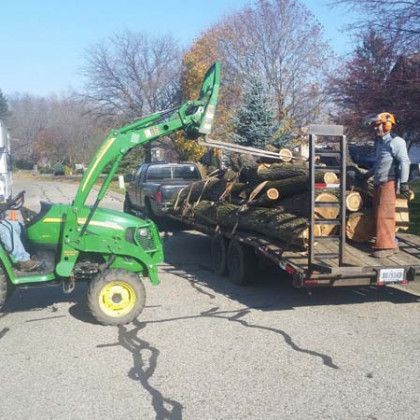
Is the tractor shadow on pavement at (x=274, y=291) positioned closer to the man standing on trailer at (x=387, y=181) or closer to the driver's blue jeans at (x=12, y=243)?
the man standing on trailer at (x=387, y=181)

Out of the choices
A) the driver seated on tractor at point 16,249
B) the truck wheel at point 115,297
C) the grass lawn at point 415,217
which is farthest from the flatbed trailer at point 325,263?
the grass lawn at point 415,217

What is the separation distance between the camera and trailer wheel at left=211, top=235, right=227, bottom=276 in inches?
383

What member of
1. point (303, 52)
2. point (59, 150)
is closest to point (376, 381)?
point (303, 52)

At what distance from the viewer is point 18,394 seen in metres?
4.95

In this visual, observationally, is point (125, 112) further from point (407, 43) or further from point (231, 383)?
point (231, 383)

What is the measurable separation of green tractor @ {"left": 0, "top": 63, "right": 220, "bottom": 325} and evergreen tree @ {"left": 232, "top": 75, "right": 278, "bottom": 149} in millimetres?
17672

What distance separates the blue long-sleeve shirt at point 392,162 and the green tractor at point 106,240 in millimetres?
2264

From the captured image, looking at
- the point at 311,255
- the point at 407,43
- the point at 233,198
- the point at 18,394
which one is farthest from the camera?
the point at 407,43

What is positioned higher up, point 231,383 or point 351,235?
point 351,235

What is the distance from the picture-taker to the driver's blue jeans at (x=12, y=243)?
23.3ft

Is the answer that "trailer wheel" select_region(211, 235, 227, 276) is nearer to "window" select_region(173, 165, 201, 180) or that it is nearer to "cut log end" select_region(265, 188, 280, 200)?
"cut log end" select_region(265, 188, 280, 200)

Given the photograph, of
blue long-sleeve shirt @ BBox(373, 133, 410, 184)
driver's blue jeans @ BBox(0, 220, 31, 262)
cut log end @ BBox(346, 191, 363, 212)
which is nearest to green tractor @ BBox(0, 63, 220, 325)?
driver's blue jeans @ BBox(0, 220, 31, 262)

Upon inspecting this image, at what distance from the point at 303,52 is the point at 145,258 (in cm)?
2748

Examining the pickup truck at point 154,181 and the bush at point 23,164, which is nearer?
the pickup truck at point 154,181
